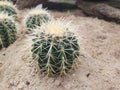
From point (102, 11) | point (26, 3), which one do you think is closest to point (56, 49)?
point (102, 11)

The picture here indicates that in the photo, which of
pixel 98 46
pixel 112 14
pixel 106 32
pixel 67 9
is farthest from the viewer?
pixel 67 9

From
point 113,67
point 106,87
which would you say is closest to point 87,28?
point 113,67

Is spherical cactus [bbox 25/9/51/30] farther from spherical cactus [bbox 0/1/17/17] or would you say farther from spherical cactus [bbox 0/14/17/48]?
spherical cactus [bbox 0/1/17/17]

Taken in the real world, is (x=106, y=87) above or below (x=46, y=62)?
below

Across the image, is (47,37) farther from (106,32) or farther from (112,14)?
(112,14)

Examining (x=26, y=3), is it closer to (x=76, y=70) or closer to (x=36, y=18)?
(x=36, y=18)

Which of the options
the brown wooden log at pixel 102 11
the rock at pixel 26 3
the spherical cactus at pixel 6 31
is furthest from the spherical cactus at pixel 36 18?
the rock at pixel 26 3
